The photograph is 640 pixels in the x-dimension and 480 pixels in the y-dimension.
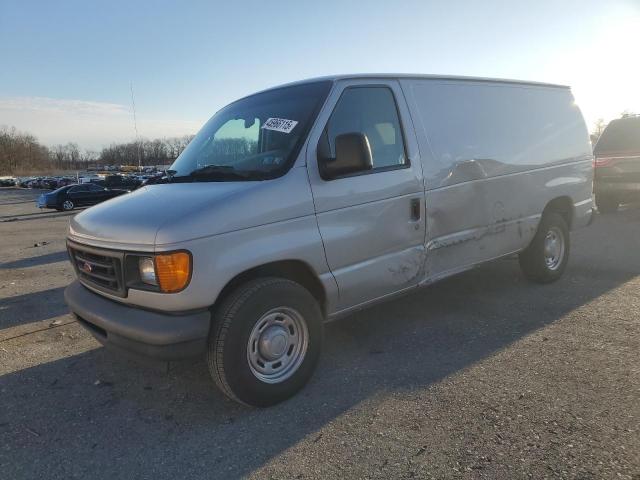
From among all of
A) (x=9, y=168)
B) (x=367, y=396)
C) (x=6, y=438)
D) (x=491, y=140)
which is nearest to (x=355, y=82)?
(x=491, y=140)

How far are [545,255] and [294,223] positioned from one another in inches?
141

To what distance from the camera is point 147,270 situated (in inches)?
108

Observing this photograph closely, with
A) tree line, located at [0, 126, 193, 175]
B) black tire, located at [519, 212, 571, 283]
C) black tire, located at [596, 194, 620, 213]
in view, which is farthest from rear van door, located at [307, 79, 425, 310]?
tree line, located at [0, 126, 193, 175]

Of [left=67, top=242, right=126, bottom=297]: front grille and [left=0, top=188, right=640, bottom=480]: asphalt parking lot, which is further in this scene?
[left=67, top=242, right=126, bottom=297]: front grille

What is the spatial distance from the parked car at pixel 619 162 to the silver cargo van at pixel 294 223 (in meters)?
6.18

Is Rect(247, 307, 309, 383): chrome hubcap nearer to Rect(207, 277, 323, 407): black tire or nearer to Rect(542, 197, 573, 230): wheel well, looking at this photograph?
Rect(207, 277, 323, 407): black tire

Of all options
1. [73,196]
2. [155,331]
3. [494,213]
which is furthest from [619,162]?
[73,196]

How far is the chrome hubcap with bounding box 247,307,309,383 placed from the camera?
3.03 m

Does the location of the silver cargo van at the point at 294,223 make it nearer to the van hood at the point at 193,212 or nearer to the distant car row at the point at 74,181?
the van hood at the point at 193,212

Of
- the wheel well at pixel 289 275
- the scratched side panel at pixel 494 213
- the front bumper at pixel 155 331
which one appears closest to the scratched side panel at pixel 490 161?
the scratched side panel at pixel 494 213

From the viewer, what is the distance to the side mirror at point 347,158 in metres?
3.14

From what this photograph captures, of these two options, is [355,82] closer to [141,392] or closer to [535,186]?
[535,186]

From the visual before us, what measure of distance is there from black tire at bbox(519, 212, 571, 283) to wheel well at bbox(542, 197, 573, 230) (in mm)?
69

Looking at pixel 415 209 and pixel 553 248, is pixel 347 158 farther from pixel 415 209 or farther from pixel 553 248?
pixel 553 248
